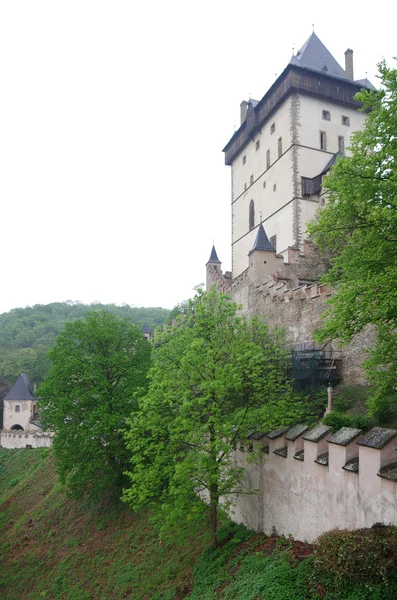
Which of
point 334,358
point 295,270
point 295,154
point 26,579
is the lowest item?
point 26,579

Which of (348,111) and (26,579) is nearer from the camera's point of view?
(26,579)

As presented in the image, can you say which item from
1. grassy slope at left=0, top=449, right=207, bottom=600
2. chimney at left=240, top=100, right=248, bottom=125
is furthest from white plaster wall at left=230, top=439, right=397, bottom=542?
chimney at left=240, top=100, right=248, bottom=125

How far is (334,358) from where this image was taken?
17.9m

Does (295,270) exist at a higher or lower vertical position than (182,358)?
higher

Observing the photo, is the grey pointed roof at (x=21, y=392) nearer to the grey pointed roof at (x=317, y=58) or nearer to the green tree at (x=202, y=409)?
the grey pointed roof at (x=317, y=58)

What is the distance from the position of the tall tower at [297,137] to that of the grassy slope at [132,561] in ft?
61.4

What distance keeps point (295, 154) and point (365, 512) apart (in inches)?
1086

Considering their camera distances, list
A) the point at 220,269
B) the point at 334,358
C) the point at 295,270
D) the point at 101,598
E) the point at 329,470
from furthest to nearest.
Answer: the point at 220,269 → the point at 295,270 → the point at 334,358 → the point at 101,598 → the point at 329,470

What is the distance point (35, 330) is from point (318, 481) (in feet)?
278

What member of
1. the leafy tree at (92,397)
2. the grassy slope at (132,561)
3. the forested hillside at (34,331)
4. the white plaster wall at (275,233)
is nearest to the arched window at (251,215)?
the white plaster wall at (275,233)

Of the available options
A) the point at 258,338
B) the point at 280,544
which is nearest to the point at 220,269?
the point at 258,338

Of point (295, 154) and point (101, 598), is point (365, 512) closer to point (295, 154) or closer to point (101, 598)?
point (101, 598)

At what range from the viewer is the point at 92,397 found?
20734 mm

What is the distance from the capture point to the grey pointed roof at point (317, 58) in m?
35.3
